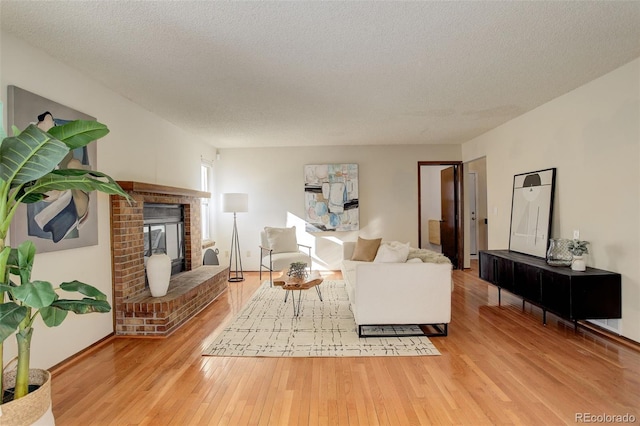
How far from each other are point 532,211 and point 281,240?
148 inches

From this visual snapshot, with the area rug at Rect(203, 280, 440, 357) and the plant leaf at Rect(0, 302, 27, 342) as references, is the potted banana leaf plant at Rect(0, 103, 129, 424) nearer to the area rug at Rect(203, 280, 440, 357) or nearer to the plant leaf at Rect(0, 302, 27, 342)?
the plant leaf at Rect(0, 302, 27, 342)

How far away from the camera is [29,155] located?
1.60 metres

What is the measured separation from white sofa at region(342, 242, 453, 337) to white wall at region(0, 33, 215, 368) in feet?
7.97

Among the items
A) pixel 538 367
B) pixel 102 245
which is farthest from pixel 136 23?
pixel 538 367

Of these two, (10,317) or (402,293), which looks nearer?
(10,317)

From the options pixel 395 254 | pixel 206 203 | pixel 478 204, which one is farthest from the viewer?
pixel 478 204

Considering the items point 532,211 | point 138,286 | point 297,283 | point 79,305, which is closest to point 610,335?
point 532,211

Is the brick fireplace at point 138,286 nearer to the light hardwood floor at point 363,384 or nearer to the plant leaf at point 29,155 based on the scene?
the light hardwood floor at point 363,384

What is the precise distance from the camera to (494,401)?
7.36ft

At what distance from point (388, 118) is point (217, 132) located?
2.61 meters

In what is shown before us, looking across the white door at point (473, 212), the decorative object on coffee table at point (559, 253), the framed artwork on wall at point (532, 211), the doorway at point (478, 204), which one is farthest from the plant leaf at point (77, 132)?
the white door at point (473, 212)

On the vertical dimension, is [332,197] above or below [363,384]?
above

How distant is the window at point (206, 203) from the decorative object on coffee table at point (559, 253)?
17.4ft

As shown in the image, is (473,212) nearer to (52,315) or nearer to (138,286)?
(138,286)
